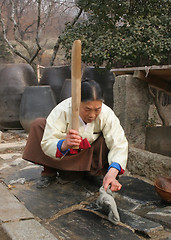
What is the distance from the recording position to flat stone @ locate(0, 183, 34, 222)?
222cm

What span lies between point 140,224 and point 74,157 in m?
0.92

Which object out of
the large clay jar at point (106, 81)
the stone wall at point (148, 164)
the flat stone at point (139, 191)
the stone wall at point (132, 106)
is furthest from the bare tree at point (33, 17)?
the flat stone at point (139, 191)

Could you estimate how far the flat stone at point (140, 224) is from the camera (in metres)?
2.10

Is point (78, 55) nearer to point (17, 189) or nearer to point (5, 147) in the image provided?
point (17, 189)

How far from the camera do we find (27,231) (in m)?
2.00

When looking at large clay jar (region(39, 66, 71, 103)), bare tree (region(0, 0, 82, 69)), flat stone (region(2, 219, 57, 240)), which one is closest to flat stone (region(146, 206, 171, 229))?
flat stone (region(2, 219, 57, 240))

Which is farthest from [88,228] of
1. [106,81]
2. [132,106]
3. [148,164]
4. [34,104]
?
[106,81]

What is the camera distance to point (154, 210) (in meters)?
2.41

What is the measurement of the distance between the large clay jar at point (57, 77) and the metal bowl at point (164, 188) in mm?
4784

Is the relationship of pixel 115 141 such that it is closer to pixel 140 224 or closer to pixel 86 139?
pixel 86 139

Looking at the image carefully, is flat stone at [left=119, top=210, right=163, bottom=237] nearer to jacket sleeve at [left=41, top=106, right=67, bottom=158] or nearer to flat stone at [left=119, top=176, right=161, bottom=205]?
flat stone at [left=119, top=176, right=161, bottom=205]

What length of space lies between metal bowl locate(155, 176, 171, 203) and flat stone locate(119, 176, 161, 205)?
176 millimetres

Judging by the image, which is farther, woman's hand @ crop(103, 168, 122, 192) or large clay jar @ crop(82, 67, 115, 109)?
large clay jar @ crop(82, 67, 115, 109)

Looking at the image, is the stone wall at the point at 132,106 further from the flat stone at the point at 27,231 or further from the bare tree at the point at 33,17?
the bare tree at the point at 33,17
